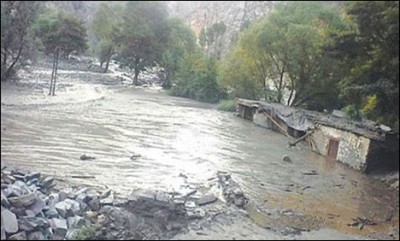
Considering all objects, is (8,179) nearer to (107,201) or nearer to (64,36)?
(107,201)

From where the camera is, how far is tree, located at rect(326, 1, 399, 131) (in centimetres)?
1488

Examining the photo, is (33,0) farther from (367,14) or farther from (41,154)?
(367,14)

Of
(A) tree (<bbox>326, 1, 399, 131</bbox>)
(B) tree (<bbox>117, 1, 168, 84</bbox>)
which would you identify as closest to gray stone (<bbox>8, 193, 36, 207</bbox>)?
(A) tree (<bbox>326, 1, 399, 131</bbox>)

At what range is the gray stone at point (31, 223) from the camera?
287 inches

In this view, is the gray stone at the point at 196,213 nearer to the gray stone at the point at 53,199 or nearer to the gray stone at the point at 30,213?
the gray stone at the point at 53,199

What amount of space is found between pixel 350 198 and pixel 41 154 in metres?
8.76

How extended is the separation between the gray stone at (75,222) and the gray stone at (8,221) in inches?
41.4

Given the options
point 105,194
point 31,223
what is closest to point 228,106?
point 105,194

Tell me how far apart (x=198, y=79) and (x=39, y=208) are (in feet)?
93.1

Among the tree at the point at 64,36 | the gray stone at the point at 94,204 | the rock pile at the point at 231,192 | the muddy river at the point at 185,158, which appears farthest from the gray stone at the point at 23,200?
the tree at the point at 64,36

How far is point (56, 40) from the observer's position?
3183cm

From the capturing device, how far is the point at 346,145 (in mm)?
18172

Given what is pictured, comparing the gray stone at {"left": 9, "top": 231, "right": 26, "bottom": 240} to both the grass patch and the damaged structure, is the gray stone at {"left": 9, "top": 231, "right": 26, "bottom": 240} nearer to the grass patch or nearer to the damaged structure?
the damaged structure

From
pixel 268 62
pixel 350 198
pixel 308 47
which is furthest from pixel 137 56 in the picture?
pixel 350 198
